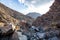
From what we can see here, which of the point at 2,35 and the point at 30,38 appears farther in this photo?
the point at 30,38

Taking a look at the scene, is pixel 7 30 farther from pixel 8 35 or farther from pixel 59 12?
pixel 59 12

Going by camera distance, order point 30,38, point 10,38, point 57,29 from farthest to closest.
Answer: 1. point 30,38
2. point 57,29
3. point 10,38

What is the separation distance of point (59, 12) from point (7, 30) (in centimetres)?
1997

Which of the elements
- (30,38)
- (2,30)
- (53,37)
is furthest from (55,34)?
(2,30)

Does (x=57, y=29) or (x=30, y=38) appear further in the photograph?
(x=30, y=38)

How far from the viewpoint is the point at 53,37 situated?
96.6ft

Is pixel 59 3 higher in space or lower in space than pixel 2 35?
higher

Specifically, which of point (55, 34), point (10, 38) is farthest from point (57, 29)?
point (10, 38)

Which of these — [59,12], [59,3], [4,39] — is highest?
[59,3]

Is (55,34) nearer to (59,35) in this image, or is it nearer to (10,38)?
(59,35)

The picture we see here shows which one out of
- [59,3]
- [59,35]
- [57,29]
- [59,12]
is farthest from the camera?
[59,3]

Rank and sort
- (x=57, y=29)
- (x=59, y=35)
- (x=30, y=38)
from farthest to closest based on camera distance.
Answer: (x=30, y=38)
(x=57, y=29)
(x=59, y=35)

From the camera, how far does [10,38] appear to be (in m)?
22.2

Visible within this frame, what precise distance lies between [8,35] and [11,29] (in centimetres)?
93
